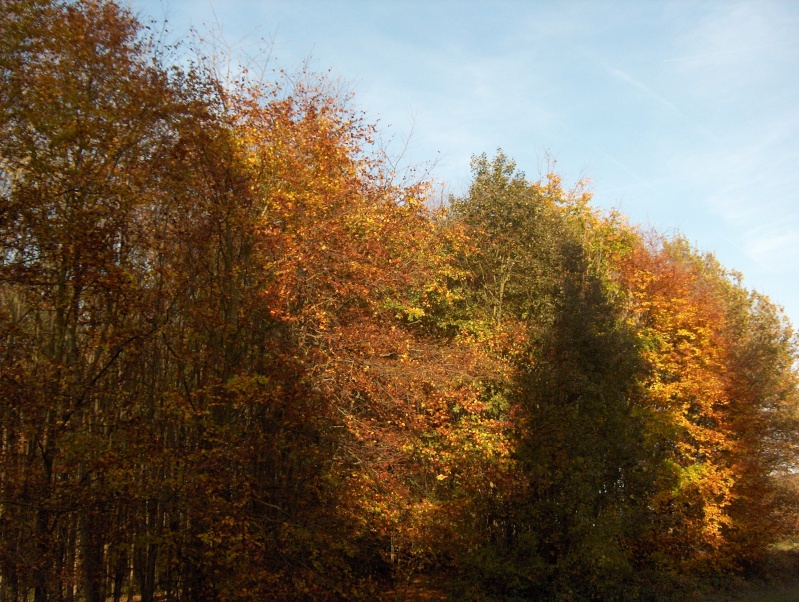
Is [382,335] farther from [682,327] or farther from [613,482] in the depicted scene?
[682,327]

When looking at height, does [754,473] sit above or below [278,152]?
below

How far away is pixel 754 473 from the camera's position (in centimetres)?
2798

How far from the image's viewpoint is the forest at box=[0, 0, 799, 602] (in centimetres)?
1137

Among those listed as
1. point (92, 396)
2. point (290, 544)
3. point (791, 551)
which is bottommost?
point (791, 551)

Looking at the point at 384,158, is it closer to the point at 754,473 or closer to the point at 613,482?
the point at 613,482

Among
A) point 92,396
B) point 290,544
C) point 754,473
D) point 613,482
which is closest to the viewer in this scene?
point 92,396

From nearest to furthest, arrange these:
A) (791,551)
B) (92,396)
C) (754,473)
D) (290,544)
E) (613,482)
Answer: (92,396) → (290,544) → (613,482) → (754,473) → (791,551)

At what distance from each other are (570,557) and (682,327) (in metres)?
13.8

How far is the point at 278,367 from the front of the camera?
1412cm

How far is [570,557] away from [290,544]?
8664 millimetres

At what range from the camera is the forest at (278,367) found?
37.3 feet

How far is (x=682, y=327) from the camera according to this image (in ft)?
93.4

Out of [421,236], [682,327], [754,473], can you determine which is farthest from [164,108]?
[754,473]

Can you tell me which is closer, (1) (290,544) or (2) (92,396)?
(2) (92,396)
